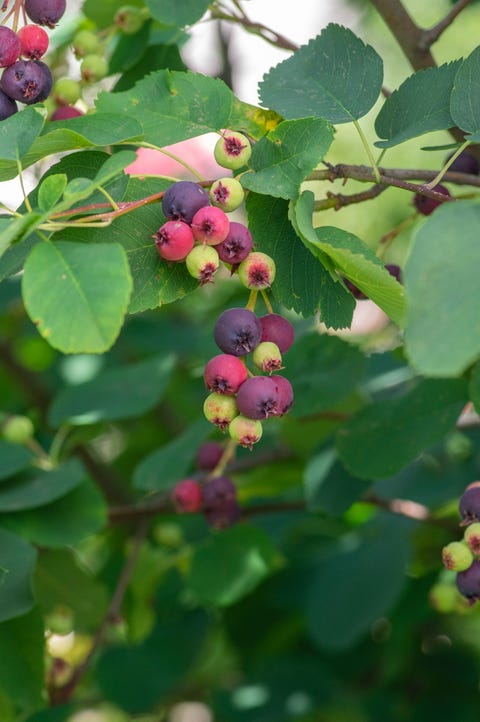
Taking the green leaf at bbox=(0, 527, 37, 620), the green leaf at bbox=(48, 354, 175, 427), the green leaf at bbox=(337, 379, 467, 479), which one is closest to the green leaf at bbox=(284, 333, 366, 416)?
the green leaf at bbox=(337, 379, 467, 479)

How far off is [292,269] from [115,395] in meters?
0.69

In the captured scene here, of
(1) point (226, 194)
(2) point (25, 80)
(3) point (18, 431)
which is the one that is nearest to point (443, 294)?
(1) point (226, 194)

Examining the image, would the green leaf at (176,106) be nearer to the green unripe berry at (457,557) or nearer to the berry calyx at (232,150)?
the berry calyx at (232,150)

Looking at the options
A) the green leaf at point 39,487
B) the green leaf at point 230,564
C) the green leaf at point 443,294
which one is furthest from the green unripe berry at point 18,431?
the green leaf at point 443,294

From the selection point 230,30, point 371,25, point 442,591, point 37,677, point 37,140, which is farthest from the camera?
point 371,25

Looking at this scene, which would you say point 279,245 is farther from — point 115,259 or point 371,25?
point 371,25

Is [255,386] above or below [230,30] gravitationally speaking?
above

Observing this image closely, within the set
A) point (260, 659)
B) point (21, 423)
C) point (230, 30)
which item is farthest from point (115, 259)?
point (230, 30)

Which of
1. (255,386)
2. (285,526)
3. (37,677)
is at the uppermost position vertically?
(255,386)

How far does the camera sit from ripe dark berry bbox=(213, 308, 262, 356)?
28.4 inches

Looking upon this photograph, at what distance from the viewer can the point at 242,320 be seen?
2.37 feet

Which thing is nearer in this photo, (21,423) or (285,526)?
(21,423)

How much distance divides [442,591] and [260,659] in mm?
516

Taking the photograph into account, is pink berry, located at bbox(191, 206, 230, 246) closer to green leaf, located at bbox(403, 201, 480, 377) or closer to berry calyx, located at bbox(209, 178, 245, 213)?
berry calyx, located at bbox(209, 178, 245, 213)
